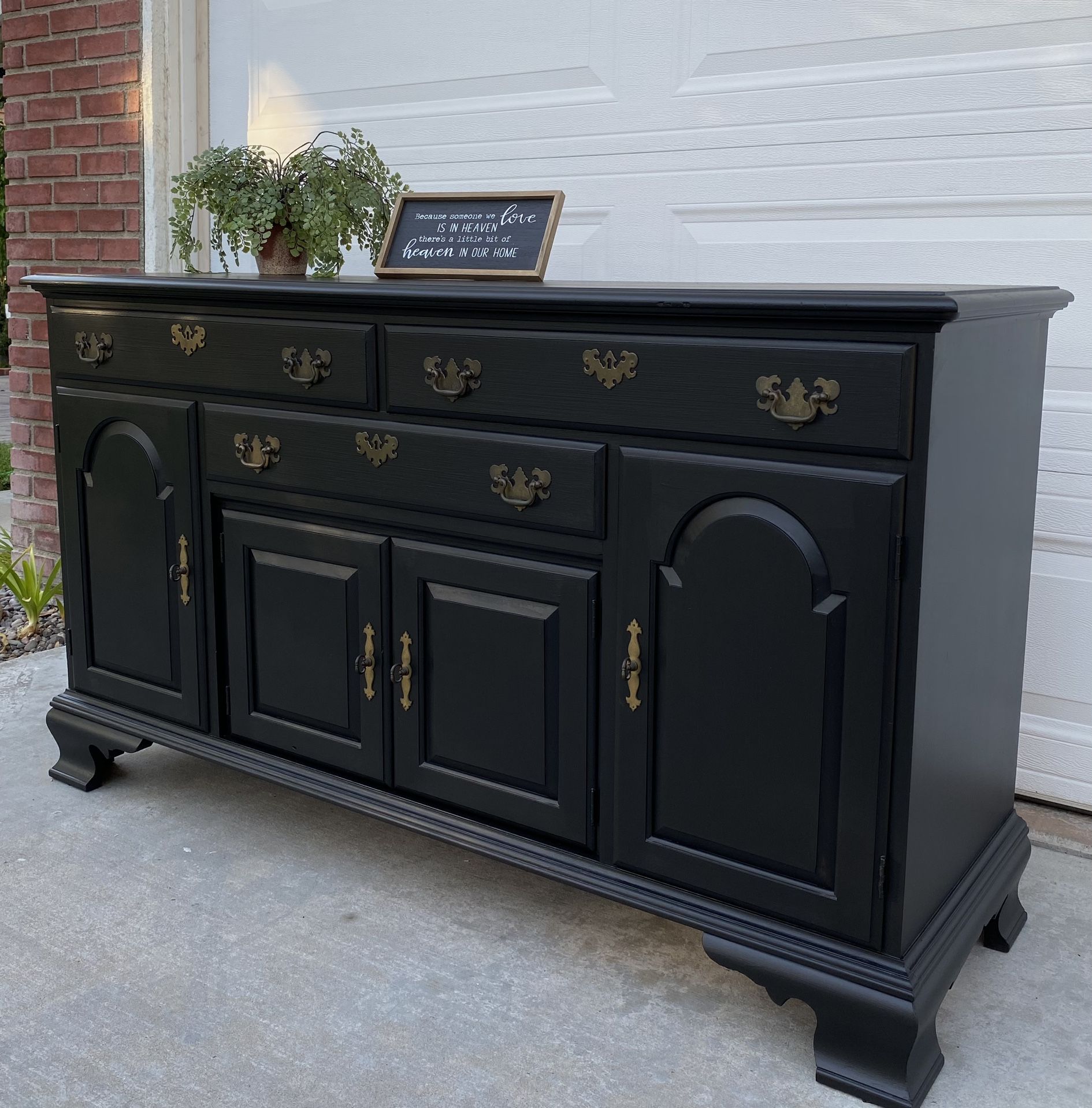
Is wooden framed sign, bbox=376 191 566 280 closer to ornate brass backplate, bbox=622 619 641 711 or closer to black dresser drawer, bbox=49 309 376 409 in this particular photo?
black dresser drawer, bbox=49 309 376 409

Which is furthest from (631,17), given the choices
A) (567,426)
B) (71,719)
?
(71,719)

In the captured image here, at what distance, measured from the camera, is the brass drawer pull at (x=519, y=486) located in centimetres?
178

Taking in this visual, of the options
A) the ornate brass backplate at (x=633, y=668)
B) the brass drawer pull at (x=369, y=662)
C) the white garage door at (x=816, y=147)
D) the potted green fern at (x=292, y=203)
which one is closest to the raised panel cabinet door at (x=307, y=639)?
the brass drawer pull at (x=369, y=662)

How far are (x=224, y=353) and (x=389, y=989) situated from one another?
3.65ft

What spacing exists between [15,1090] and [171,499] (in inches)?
41.8

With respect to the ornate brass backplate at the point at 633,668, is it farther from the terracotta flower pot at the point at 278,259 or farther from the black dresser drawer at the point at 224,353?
the terracotta flower pot at the point at 278,259

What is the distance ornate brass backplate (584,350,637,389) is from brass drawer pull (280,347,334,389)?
0.51 m

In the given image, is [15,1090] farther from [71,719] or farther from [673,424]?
[673,424]

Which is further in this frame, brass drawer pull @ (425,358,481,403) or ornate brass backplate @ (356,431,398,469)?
ornate brass backplate @ (356,431,398,469)

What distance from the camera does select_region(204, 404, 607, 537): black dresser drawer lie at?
176 centimetres

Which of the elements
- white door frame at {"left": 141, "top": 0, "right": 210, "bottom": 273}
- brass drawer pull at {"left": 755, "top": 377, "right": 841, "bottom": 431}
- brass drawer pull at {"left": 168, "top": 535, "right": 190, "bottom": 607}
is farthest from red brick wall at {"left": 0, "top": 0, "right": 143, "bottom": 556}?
brass drawer pull at {"left": 755, "top": 377, "right": 841, "bottom": 431}

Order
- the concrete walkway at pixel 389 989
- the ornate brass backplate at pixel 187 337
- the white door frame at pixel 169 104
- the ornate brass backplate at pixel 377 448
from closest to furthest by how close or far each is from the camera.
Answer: the concrete walkway at pixel 389 989 < the ornate brass backplate at pixel 377 448 < the ornate brass backplate at pixel 187 337 < the white door frame at pixel 169 104

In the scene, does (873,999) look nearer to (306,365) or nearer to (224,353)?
(306,365)

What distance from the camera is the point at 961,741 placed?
1.73m
